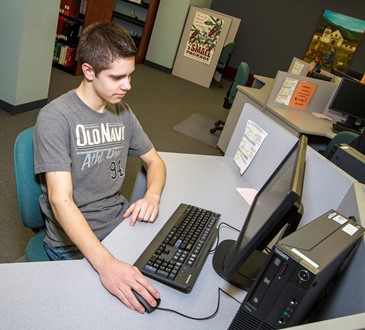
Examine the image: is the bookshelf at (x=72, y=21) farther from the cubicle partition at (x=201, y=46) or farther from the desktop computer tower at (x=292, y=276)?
the desktop computer tower at (x=292, y=276)

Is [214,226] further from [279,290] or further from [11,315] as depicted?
[11,315]

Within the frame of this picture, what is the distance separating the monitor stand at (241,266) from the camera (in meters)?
1.07

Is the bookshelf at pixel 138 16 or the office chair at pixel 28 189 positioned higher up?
the bookshelf at pixel 138 16

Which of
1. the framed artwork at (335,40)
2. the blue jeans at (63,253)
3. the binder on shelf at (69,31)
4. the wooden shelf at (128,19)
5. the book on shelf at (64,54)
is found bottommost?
the book on shelf at (64,54)

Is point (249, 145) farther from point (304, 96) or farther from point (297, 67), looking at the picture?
point (297, 67)

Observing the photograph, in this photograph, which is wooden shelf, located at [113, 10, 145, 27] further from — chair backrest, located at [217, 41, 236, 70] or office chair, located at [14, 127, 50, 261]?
office chair, located at [14, 127, 50, 261]

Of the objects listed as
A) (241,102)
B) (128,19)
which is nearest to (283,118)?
(241,102)

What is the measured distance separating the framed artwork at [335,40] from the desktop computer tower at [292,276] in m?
6.20

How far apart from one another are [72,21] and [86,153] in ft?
13.4

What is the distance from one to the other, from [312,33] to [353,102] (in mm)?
3731

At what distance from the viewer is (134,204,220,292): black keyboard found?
0.98 metres

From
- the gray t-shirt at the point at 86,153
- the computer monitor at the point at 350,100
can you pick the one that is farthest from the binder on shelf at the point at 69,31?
the gray t-shirt at the point at 86,153

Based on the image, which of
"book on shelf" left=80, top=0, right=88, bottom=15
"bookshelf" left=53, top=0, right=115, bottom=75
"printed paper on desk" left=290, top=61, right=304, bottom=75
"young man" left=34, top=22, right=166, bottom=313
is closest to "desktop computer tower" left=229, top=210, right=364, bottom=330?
"young man" left=34, top=22, right=166, bottom=313

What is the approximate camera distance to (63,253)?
126 cm
